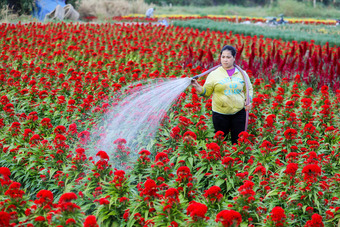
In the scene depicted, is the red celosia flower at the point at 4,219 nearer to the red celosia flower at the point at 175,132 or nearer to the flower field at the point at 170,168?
the flower field at the point at 170,168

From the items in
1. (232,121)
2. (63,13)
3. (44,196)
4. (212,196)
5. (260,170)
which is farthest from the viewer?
(63,13)

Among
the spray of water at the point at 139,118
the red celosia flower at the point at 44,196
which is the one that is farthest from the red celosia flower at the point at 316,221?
the spray of water at the point at 139,118

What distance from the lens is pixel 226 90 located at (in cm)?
441

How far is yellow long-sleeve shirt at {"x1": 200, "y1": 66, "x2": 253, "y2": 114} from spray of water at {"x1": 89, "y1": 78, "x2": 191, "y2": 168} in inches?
13.0

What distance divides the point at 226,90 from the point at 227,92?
0.03 meters

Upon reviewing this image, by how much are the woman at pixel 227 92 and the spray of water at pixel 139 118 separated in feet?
1.10

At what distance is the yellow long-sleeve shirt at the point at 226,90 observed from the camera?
441cm

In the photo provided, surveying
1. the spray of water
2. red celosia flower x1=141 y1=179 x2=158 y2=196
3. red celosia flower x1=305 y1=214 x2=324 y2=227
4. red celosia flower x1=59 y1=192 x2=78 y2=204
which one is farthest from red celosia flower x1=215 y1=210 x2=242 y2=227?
the spray of water

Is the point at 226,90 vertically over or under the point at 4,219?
over

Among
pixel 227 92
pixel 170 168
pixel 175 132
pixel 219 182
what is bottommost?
pixel 219 182

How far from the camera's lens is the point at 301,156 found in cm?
385

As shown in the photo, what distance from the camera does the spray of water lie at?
4.57 m

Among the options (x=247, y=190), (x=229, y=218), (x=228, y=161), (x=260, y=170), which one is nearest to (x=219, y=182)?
(x=228, y=161)

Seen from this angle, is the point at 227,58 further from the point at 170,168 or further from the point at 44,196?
the point at 44,196
